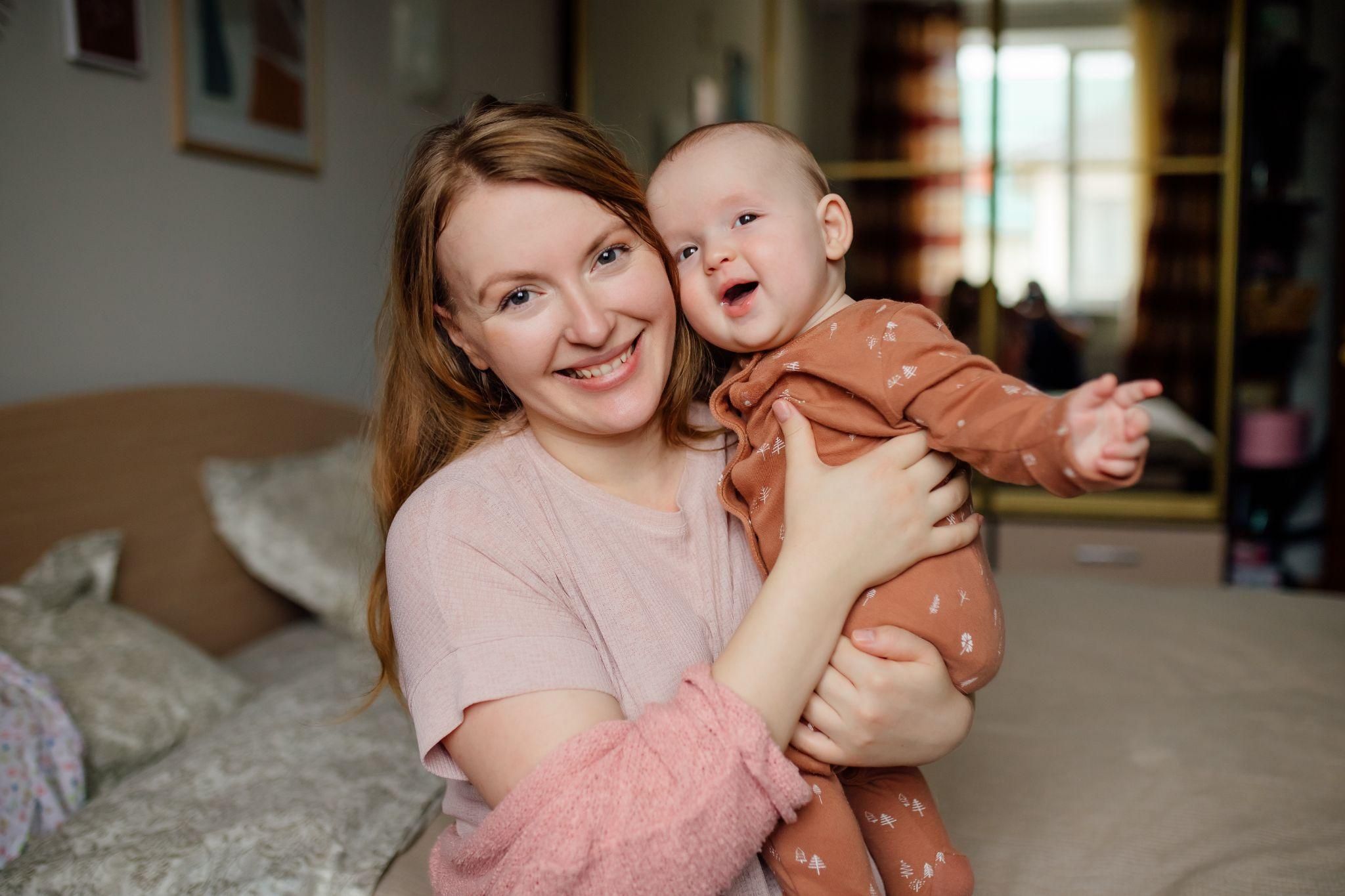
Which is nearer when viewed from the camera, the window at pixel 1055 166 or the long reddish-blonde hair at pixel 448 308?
the long reddish-blonde hair at pixel 448 308

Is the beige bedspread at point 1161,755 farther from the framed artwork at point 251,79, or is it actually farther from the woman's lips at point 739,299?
the framed artwork at point 251,79

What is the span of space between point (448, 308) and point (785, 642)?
19.3 inches

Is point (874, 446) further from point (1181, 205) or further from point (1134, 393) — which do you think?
point (1181, 205)

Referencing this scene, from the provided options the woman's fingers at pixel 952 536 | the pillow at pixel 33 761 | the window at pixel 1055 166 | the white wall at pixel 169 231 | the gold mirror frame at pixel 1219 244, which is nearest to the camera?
the woman's fingers at pixel 952 536

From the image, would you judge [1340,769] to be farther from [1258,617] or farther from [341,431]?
[341,431]

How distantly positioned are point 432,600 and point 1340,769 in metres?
1.33

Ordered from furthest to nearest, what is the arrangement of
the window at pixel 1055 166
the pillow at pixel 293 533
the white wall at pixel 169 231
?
the window at pixel 1055 166, the pillow at pixel 293 533, the white wall at pixel 169 231

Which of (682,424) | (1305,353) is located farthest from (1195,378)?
(682,424)

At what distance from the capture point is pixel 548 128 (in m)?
0.98

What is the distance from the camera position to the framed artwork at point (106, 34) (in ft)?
5.94

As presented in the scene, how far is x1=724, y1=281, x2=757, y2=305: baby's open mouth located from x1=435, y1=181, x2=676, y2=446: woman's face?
90 mm

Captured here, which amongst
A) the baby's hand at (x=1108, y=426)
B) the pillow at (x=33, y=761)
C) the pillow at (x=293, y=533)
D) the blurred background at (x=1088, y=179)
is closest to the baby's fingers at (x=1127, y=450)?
the baby's hand at (x=1108, y=426)

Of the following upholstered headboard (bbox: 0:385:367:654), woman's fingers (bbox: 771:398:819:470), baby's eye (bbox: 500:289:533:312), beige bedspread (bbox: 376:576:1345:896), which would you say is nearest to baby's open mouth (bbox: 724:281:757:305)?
woman's fingers (bbox: 771:398:819:470)

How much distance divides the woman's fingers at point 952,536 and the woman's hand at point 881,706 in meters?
0.09
